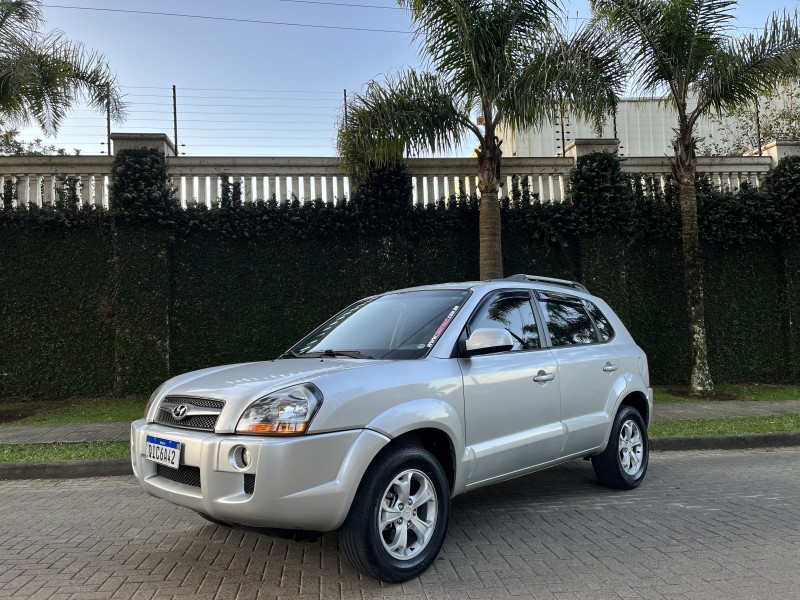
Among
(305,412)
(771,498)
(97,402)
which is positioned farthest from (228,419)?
(97,402)

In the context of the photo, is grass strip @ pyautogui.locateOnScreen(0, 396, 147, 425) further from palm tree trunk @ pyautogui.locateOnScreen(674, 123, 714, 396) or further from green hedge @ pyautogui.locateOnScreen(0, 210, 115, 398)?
palm tree trunk @ pyautogui.locateOnScreen(674, 123, 714, 396)

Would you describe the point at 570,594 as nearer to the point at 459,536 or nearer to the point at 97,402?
the point at 459,536

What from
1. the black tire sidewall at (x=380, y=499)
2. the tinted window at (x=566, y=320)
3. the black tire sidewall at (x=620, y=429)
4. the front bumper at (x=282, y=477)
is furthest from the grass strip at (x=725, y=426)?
the front bumper at (x=282, y=477)

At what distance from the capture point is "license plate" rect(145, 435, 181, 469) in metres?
3.39

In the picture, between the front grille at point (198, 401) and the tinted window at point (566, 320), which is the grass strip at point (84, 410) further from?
the tinted window at point (566, 320)

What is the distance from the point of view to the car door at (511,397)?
3986mm

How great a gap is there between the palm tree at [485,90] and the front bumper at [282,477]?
722 cm

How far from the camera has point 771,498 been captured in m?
5.20

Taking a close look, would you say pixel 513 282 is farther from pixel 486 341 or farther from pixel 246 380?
pixel 246 380

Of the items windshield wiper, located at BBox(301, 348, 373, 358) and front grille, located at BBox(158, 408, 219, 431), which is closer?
front grille, located at BBox(158, 408, 219, 431)

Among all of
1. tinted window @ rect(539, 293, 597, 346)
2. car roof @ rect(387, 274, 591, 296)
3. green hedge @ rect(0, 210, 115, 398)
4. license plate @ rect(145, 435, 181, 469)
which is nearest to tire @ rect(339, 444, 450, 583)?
license plate @ rect(145, 435, 181, 469)

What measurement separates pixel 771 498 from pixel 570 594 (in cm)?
297

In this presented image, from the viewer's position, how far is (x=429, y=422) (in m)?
3.61

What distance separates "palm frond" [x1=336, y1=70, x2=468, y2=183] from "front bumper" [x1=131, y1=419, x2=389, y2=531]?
24.9ft
